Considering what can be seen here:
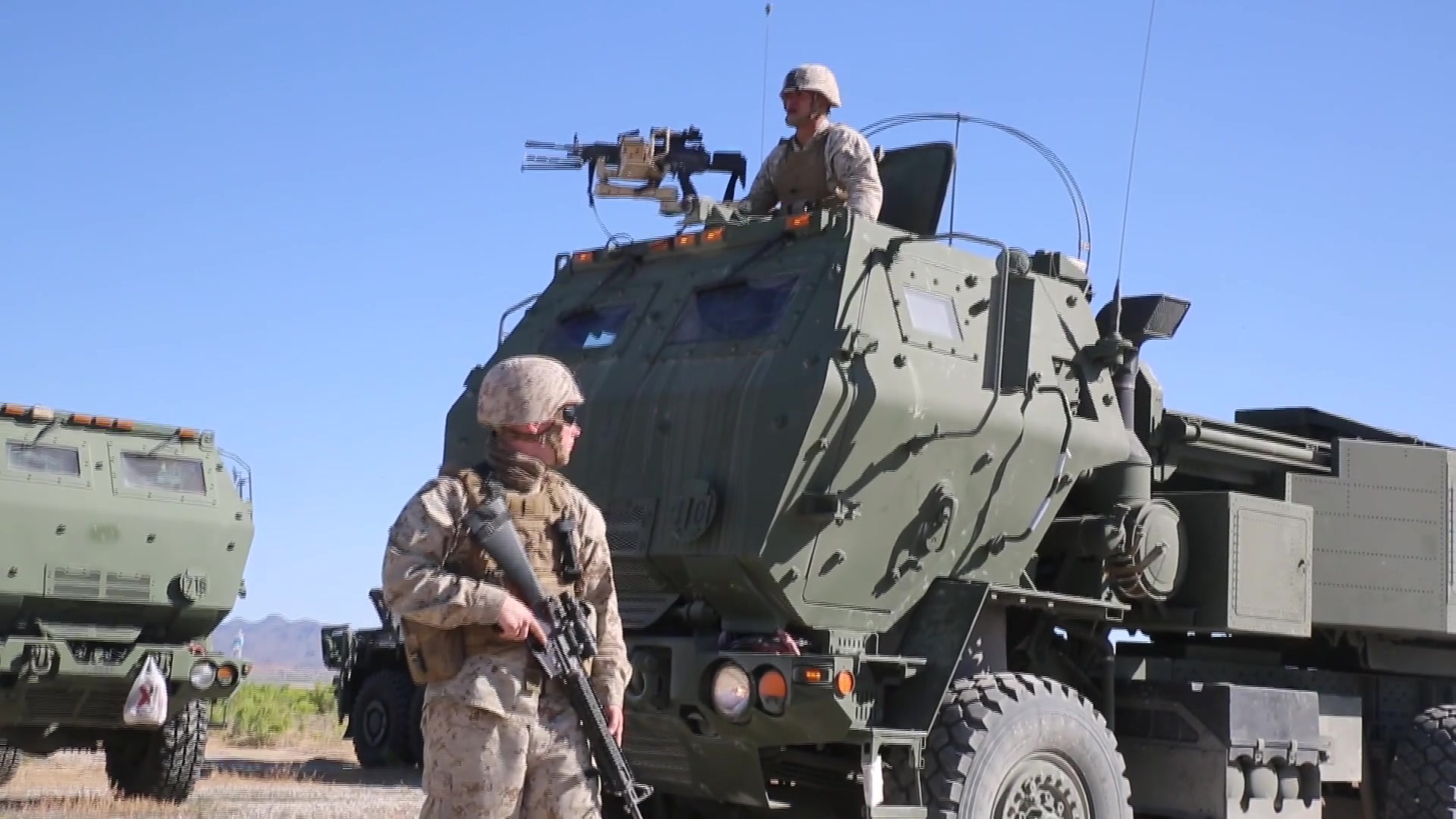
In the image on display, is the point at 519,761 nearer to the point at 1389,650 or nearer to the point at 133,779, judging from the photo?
the point at 1389,650

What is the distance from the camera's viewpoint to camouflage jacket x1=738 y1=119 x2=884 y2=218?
28.2 ft

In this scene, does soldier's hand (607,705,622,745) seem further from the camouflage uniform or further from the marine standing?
the marine standing

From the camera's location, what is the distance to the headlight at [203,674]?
488 inches

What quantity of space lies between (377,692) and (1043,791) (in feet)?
32.5

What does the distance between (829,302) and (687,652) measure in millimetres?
1574

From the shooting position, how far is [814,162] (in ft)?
29.8

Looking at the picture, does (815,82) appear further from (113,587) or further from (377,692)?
(377,692)

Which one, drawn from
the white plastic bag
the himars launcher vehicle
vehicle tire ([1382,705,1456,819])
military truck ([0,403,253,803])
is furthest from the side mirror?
vehicle tire ([1382,705,1456,819])

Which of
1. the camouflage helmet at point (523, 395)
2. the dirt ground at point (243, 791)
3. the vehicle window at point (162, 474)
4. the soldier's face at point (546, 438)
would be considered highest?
the vehicle window at point (162, 474)

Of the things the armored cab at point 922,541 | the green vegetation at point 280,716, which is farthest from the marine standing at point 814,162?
the green vegetation at point 280,716

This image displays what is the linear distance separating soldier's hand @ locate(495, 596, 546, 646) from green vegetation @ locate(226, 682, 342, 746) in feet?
57.3

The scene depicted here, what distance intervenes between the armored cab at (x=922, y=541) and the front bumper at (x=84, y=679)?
459 cm

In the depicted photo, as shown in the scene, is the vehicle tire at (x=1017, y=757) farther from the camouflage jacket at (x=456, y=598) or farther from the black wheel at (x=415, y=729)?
the black wheel at (x=415, y=729)

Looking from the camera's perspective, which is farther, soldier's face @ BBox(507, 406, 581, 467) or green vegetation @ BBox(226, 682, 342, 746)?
green vegetation @ BBox(226, 682, 342, 746)
